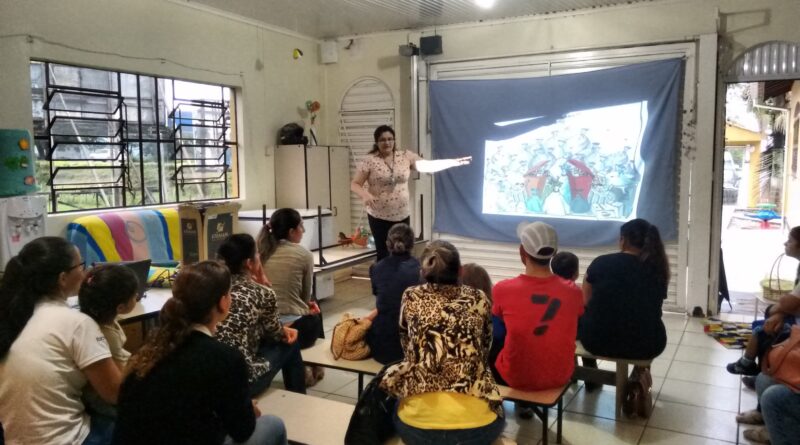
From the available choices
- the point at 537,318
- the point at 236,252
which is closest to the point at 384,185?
the point at 236,252

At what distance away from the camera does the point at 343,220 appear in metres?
7.40

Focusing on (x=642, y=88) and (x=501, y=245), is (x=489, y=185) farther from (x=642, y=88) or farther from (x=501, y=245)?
(x=642, y=88)

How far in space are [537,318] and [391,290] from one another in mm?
755

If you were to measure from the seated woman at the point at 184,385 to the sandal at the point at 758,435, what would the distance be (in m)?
2.64

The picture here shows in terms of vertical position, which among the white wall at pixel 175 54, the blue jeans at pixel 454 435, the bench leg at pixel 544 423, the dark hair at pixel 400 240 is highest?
the white wall at pixel 175 54

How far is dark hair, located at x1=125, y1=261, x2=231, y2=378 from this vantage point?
179 centimetres

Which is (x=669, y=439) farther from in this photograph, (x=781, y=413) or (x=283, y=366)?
(x=283, y=366)

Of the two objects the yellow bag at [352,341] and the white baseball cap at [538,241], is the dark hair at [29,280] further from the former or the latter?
the white baseball cap at [538,241]

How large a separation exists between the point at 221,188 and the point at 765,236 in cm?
1121

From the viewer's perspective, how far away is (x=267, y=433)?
2.20m

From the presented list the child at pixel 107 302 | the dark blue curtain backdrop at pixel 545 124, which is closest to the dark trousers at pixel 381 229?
the dark blue curtain backdrop at pixel 545 124

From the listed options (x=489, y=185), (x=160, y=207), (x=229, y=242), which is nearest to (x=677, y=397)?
(x=229, y=242)

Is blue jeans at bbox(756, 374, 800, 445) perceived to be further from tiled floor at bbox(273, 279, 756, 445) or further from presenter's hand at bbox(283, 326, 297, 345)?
presenter's hand at bbox(283, 326, 297, 345)

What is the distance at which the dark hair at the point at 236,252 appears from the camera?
113 inches
